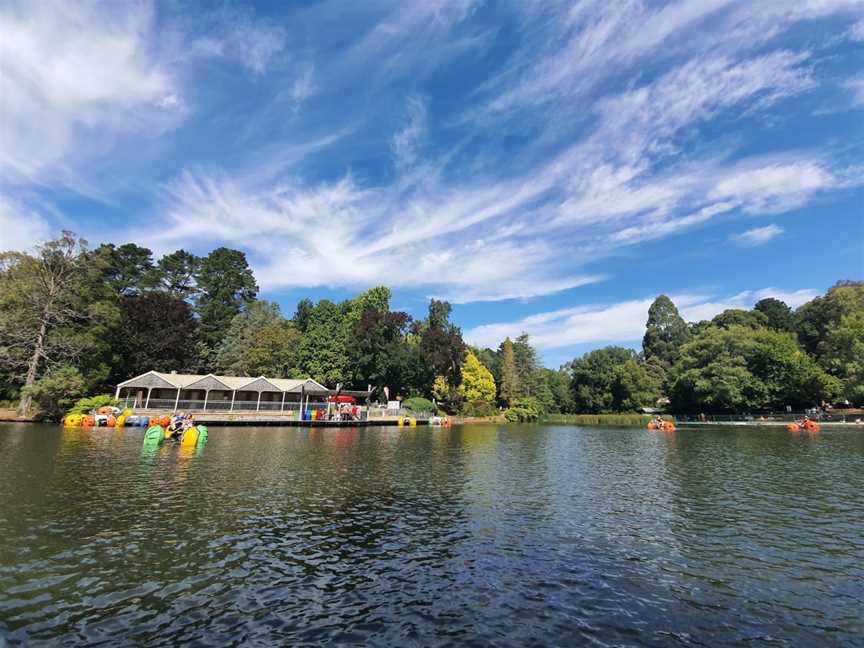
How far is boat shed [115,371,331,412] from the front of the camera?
51.5 metres

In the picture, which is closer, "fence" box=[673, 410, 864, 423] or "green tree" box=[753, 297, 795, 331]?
"fence" box=[673, 410, 864, 423]

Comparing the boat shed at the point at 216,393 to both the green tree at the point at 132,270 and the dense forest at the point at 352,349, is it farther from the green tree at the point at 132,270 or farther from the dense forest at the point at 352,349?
the green tree at the point at 132,270

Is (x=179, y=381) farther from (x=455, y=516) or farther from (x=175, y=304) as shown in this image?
(x=455, y=516)

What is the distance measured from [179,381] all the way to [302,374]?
69.6ft

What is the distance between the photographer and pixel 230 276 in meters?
110

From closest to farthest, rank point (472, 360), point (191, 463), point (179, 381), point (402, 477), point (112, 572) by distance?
point (112, 572) < point (402, 477) < point (191, 463) < point (179, 381) < point (472, 360)

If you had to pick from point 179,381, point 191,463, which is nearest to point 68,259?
point 179,381

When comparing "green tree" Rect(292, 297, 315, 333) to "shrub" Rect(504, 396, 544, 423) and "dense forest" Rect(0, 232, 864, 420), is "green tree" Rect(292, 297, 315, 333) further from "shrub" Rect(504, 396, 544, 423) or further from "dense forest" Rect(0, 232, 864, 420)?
"shrub" Rect(504, 396, 544, 423)

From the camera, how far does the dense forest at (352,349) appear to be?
47.9 metres

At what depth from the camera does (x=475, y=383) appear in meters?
78.8

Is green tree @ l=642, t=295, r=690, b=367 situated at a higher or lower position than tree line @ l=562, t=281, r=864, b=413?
higher

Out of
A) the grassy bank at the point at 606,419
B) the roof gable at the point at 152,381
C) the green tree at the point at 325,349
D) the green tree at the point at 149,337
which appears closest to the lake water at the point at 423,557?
the roof gable at the point at 152,381

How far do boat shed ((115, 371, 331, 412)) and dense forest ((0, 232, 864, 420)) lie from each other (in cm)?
457

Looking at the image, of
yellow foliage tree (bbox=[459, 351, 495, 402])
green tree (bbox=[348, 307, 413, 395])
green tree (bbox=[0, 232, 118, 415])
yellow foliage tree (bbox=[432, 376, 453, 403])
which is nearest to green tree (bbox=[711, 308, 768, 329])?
yellow foliage tree (bbox=[459, 351, 495, 402])
